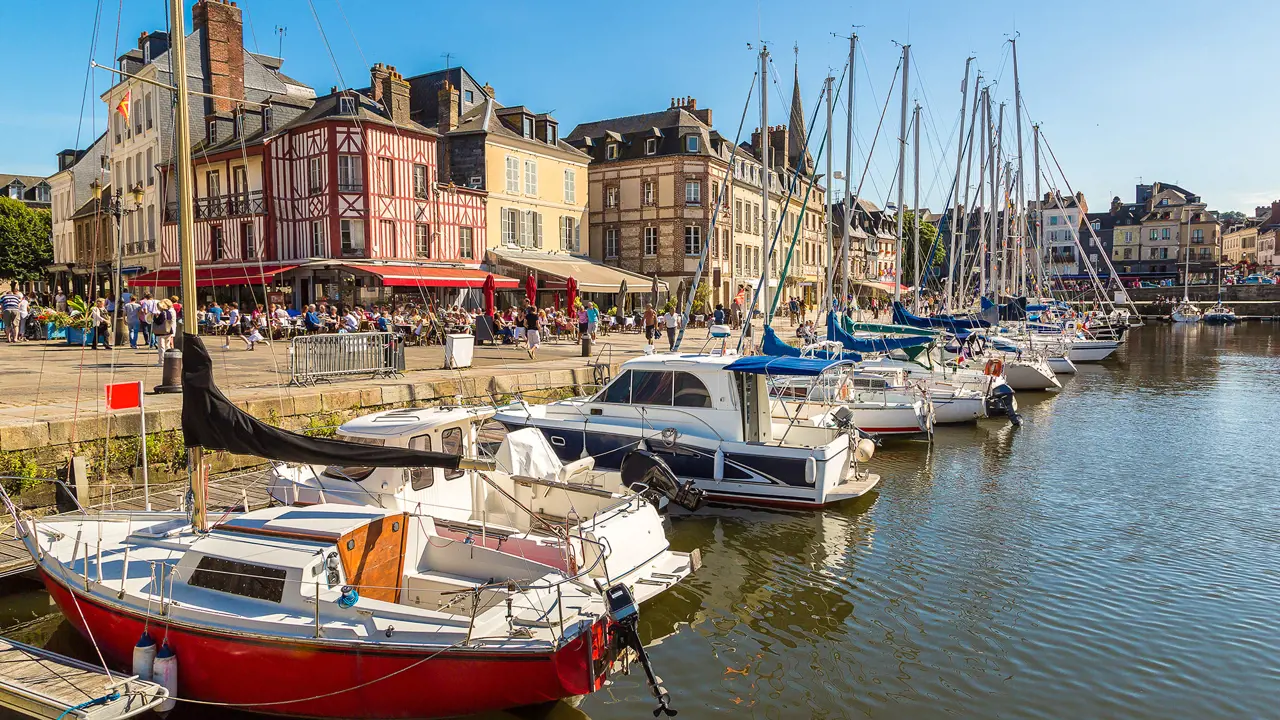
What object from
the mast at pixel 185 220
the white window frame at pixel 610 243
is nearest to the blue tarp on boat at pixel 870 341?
the mast at pixel 185 220

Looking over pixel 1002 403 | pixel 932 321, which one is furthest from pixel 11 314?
pixel 932 321

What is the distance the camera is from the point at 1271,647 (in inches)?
308

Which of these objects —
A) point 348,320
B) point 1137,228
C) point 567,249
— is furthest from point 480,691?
point 1137,228

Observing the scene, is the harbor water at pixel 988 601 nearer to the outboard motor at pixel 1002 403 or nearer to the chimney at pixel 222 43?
the outboard motor at pixel 1002 403

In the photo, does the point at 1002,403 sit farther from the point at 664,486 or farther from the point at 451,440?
the point at 451,440

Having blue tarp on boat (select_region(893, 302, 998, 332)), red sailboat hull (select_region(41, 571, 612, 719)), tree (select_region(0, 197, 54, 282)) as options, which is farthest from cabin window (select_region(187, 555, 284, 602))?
tree (select_region(0, 197, 54, 282))

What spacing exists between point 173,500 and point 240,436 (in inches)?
195

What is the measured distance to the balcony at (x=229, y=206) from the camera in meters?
29.9

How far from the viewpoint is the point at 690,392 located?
496 inches

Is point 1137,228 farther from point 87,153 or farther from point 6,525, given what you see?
point 6,525

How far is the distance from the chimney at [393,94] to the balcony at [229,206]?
221 inches

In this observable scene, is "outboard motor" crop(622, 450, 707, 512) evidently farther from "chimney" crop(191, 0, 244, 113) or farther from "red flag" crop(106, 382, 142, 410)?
"chimney" crop(191, 0, 244, 113)

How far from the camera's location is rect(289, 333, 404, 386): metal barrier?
15312mm

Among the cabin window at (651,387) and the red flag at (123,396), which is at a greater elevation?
the red flag at (123,396)
